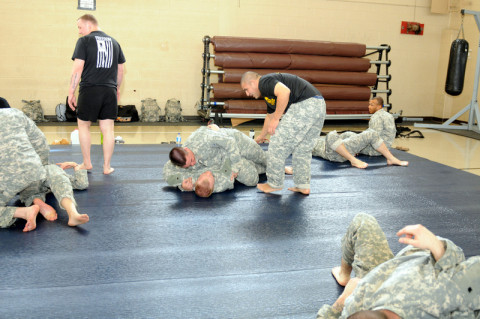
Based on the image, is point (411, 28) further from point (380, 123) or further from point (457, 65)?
point (380, 123)

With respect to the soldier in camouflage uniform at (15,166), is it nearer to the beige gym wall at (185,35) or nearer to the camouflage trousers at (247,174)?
the camouflage trousers at (247,174)

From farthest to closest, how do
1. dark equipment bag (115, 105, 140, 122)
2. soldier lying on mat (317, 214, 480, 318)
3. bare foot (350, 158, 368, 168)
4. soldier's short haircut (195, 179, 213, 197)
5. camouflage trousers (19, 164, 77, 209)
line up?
dark equipment bag (115, 105, 140, 122) < bare foot (350, 158, 368, 168) < soldier's short haircut (195, 179, 213, 197) < camouflage trousers (19, 164, 77, 209) < soldier lying on mat (317, 214, 480, 318)

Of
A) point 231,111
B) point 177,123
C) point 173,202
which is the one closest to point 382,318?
point 173,202

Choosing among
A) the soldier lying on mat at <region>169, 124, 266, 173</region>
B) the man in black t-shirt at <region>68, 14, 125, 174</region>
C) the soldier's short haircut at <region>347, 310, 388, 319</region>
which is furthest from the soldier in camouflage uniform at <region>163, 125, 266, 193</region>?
the soldier's short haircut at <region>347, 310, 388, 319</region>

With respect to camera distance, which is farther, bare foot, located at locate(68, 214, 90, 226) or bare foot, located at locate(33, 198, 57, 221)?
bare foot, located at locate(33, 198, 57, 221)

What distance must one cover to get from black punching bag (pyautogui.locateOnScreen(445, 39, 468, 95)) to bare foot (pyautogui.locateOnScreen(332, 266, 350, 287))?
7.02m

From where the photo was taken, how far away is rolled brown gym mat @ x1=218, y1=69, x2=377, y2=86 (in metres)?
8.12

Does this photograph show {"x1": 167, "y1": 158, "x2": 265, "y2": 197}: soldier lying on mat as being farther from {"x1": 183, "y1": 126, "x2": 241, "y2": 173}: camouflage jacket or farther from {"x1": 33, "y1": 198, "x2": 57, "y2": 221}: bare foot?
{"x1": 33, "y1": 198, "x2": 57, "y2": 221}: bare foot

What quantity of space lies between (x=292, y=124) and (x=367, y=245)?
186 centimetres

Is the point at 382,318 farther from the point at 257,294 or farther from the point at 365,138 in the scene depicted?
the point at 365,138

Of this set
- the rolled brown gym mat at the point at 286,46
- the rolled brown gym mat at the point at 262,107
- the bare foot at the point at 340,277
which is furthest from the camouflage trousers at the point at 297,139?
the rolled brown gym mat at the point at 286,46

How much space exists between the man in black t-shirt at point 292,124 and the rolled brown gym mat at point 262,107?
4.27 metres

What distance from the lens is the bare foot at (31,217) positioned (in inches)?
111

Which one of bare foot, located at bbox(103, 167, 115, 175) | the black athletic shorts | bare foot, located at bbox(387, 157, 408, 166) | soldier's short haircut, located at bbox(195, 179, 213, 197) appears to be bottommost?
bare foot, located at bbox(103, 167, 115, 175)
